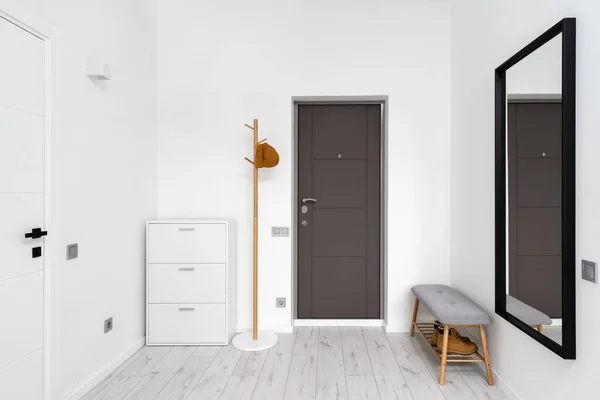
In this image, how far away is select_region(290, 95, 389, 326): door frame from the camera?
2.96 metres

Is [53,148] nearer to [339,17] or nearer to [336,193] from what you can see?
[336,193]

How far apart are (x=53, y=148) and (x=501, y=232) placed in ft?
8.76

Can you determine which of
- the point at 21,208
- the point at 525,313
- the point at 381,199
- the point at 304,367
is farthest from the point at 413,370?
the point at 21,208

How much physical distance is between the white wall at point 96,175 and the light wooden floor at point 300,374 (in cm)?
31

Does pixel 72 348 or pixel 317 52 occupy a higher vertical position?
pixel 317 52

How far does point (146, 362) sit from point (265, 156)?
1.80 meters

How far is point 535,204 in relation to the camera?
1716 millimetres

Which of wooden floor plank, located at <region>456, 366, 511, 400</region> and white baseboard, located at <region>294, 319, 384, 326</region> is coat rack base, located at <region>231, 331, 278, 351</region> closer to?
white baseboard, located at <region>294, 319, 384, 326</region>

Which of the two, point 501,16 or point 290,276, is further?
point 290,276

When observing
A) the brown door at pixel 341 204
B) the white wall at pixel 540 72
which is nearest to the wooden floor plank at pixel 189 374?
the brown door at pixel 341 204

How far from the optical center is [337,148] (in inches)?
121

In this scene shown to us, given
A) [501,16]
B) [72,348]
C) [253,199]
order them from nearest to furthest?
[72,348] < [501,16] < [253,199]

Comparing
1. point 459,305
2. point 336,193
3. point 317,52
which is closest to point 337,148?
point 336,193

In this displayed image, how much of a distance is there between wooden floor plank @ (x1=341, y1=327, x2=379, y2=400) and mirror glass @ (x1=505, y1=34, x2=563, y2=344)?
986 mm
